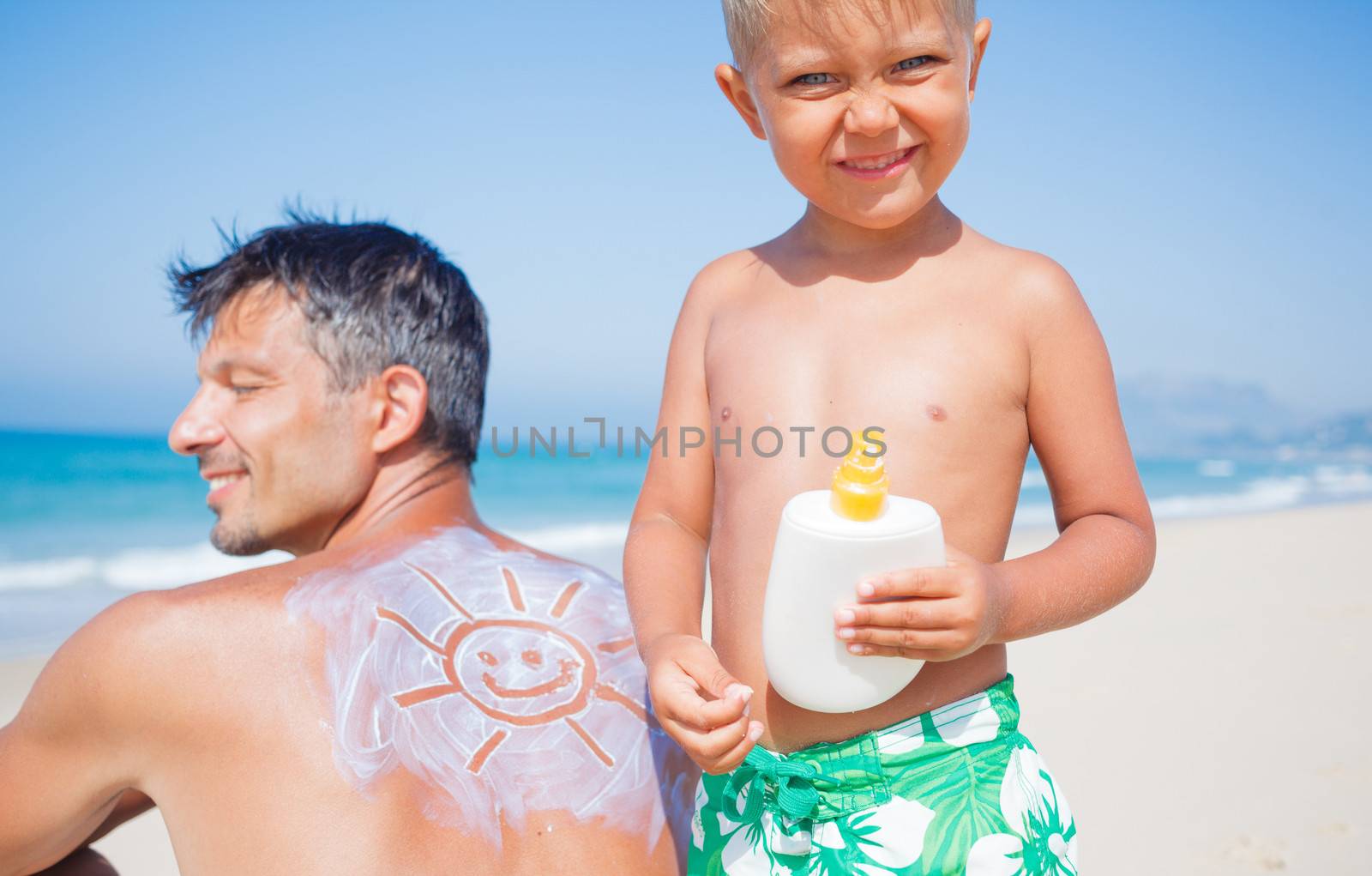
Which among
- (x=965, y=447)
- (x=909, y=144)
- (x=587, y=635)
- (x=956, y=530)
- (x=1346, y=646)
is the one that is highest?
(x=909, y=144)

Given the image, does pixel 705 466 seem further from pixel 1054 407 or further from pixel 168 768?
pixel 168 768

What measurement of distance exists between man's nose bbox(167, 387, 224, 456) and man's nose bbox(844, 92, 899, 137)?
5.94 ft

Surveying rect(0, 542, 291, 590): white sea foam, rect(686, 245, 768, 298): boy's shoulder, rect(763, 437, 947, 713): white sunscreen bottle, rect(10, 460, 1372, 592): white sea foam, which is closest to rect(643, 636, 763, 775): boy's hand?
rect(763, 437, 947, 713): white sunscreen bottle

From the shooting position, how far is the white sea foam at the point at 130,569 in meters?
12.6

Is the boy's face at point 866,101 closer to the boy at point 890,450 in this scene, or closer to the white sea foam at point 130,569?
→ the boy at point 890,450

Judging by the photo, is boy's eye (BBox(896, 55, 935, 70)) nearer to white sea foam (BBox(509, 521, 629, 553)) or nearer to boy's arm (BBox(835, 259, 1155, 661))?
boy's arm (BBox(835, 259, 1155, 661))

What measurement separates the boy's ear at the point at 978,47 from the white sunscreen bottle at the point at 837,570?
3.04ft

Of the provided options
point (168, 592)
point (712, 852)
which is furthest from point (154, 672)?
point (712, 852)

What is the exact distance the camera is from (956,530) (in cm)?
193

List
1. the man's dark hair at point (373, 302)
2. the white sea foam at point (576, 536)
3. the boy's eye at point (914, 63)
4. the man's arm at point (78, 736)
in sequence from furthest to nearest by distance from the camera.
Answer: the white sea foam at point (576, 536) < the man's dark hair at point (373, 302) < the man's arm at point (78, 736) < the boy's eye at point (914, 63)

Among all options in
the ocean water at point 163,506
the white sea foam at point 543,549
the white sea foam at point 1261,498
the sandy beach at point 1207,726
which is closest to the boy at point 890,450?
the sandy beach at point 1207,726

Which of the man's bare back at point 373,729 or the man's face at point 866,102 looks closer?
the man's face at point 866,102

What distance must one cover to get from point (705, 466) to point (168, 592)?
3.54 feet

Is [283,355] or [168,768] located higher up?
[283,355]
